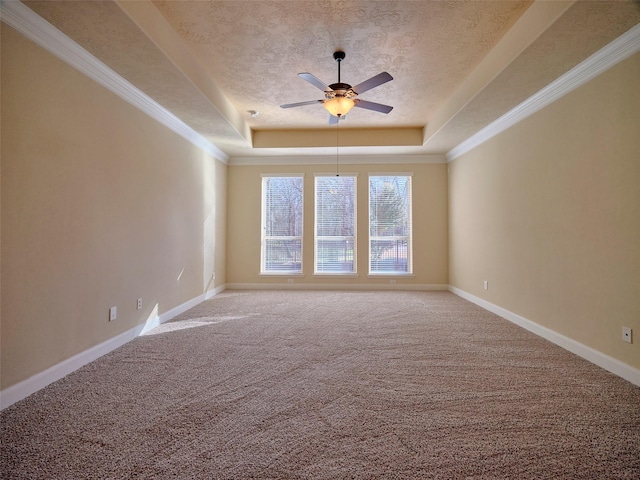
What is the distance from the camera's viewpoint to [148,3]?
95.2 inches

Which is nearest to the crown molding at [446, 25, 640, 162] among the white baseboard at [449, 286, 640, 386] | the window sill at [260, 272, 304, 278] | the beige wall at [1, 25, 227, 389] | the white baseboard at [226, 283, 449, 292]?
the white baseboard at [449, 286, 640, 386]

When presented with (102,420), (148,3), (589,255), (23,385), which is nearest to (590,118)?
(589,255)

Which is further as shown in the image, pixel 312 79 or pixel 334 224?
pixel 334 224

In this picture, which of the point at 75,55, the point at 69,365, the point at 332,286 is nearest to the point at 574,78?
the point at 75,55

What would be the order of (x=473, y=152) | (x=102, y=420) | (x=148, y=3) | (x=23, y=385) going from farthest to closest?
(x=473, y=152), (x=148, y=3), (x=23, y=385), (x=102, y=420)

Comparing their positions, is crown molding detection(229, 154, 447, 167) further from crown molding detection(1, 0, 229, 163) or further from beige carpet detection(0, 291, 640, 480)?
beige carpet detection(0, 291, 640, 480)

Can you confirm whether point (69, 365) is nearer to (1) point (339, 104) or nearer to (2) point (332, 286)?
(1) point (339, 104)

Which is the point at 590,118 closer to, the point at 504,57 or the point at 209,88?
the point at 504,57

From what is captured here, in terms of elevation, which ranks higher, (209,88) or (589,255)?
(209,88)

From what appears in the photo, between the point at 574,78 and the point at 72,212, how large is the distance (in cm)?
463

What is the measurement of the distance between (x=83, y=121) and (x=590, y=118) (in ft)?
14.7

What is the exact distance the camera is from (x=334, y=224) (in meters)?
6.48

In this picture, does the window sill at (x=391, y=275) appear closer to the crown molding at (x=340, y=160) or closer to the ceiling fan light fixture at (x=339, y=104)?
the crown molding at (x=340, y=160)

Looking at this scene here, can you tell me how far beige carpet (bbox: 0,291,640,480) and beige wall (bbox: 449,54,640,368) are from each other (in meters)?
0.47
